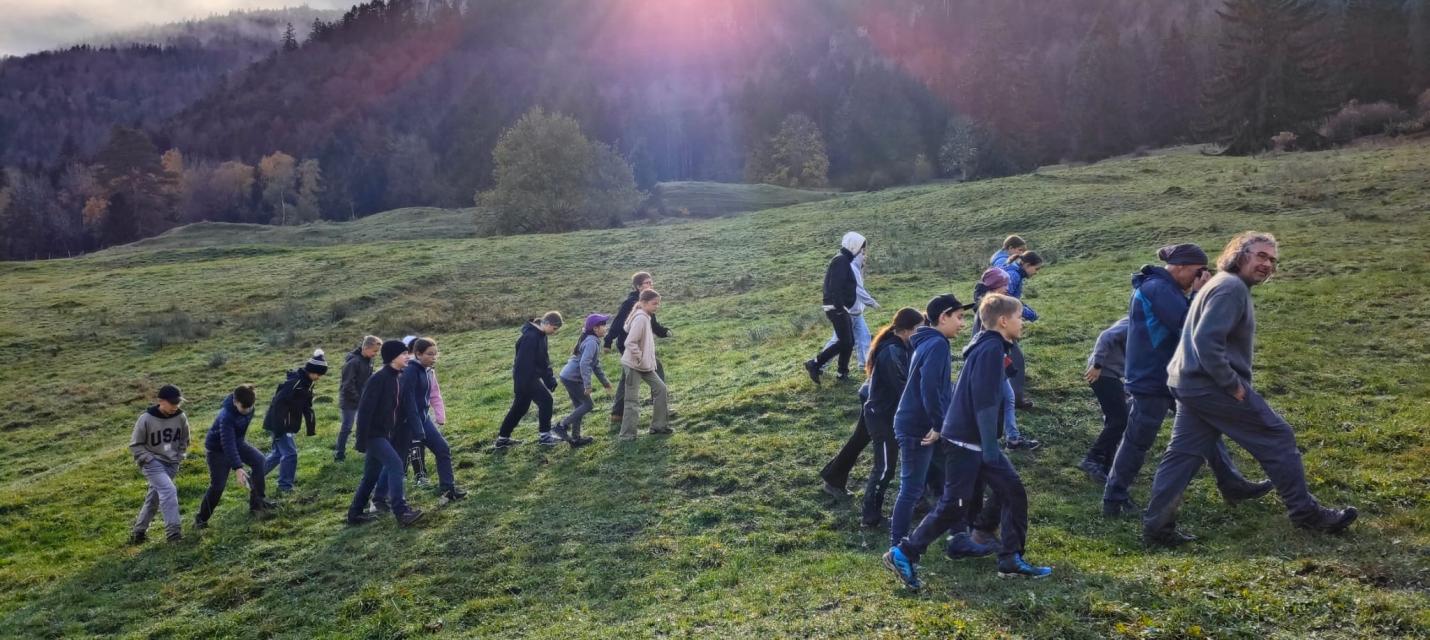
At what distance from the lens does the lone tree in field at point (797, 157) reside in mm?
100500

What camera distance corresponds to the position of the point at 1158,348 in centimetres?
880

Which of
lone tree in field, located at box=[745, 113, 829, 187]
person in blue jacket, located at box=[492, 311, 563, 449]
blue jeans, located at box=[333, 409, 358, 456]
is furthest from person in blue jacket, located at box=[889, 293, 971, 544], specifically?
lone tree in field, located at box=[745, 113, 829, 187]

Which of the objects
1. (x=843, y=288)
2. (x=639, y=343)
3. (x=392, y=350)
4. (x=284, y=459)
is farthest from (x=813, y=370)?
(x=284, y=459)

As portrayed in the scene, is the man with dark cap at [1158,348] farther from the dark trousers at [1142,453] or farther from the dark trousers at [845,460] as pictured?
the dark trousers at [845,460]

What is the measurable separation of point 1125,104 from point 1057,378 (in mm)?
87192

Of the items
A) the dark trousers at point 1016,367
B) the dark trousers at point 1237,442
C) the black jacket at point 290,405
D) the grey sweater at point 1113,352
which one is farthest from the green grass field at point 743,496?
the grey sweater at point 1113,352

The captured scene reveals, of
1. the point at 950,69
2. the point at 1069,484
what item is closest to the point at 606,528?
the point at 1069,484

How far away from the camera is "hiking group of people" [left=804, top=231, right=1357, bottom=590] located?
7.50m

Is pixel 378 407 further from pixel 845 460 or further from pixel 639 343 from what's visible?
pixel 845 460

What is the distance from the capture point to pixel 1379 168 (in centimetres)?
3447

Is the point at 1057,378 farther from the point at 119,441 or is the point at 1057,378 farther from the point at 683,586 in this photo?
the point at 119,441

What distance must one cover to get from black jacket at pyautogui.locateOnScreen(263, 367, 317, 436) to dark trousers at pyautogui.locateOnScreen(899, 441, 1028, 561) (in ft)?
35.4

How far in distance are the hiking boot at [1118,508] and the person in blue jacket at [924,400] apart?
8.10ft

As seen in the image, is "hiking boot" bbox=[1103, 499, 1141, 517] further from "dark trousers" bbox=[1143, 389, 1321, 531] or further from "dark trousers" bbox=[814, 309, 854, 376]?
"dark trousers" bbox=[814, 309, 854, 376]
